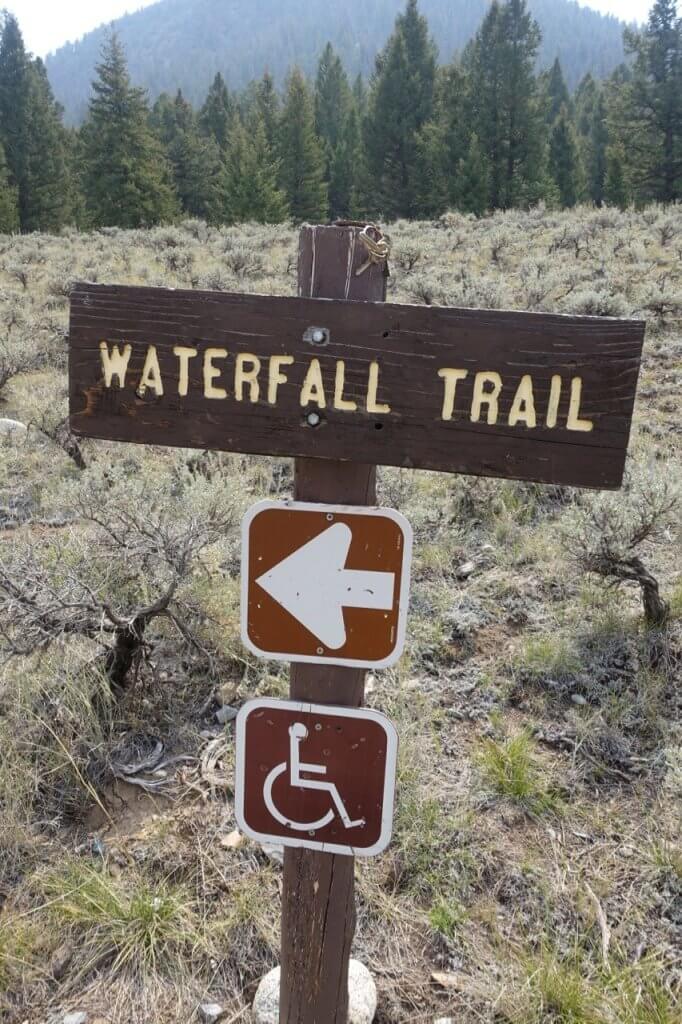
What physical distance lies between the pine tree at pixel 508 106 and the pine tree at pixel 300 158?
8432 millimetres

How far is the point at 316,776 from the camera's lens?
144cm

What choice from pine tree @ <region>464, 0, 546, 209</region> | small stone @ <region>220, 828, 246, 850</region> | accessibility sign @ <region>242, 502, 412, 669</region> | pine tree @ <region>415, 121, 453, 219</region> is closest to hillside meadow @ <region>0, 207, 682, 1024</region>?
small stone @ <region>220, 828, 246, 850</region>

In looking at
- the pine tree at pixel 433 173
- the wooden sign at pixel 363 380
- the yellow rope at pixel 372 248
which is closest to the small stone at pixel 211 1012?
the wooden sign at pixel 363 380

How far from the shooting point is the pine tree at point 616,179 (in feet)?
93.5

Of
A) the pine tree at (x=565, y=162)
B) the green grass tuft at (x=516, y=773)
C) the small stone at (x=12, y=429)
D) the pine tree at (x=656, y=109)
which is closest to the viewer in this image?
the green grass tuft at (x=516, y=773)

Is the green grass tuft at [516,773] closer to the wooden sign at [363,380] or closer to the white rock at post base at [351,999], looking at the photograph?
the white rock at post base at [351,999]

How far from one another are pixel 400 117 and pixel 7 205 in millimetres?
17576

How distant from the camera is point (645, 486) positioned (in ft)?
12.2

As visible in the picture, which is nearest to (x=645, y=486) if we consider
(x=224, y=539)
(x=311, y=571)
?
(x=224, y=539)

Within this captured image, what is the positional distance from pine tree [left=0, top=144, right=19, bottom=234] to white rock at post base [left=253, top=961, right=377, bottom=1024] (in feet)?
103

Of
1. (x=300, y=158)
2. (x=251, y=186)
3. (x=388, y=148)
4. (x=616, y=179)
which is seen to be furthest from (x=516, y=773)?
(x=300, y=158)

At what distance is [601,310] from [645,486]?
455 cm

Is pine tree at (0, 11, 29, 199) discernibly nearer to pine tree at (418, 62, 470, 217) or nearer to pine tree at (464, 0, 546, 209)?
pine tree at (418, 62, 470, 217)

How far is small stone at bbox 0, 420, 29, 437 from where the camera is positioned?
6552mm
